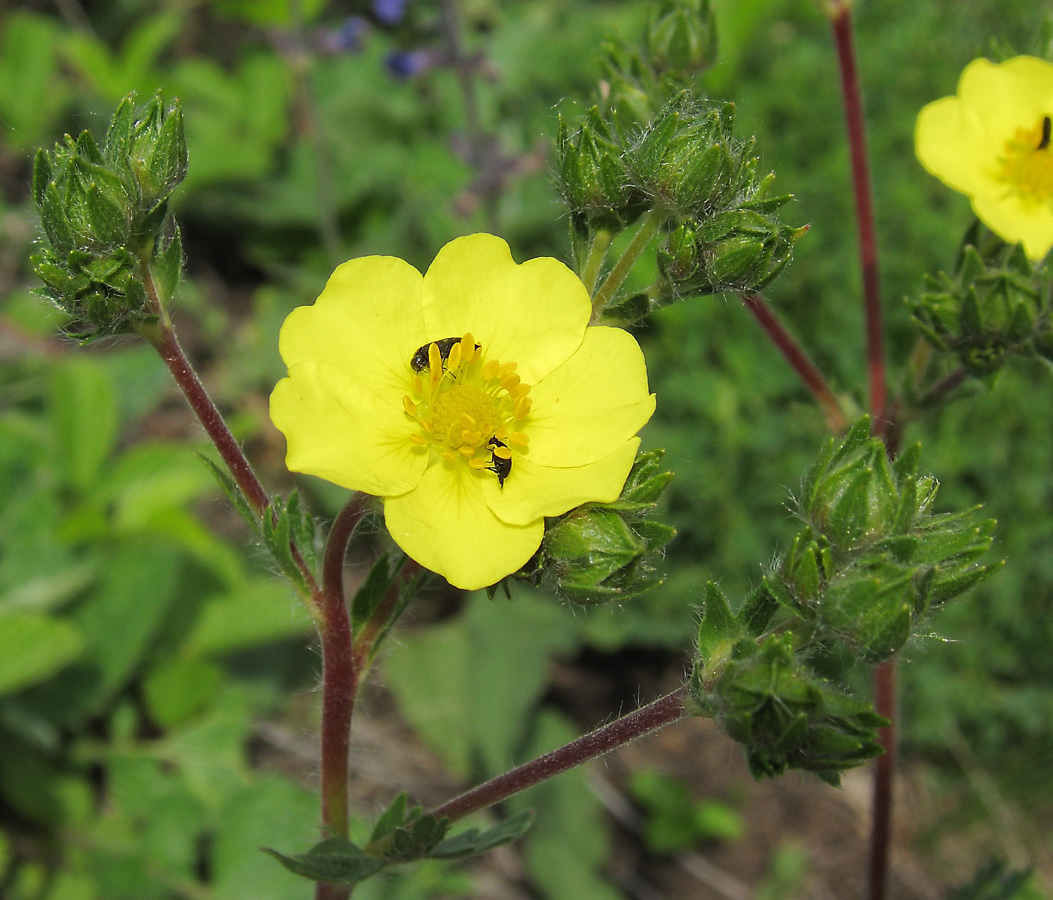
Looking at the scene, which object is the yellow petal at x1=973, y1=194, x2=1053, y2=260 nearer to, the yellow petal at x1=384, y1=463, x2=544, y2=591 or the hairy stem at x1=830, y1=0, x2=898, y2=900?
the hairy stem at x1=830, y1=0, x2=898, y2=900

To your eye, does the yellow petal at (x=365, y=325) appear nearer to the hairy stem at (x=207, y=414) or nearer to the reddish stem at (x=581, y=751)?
the hairy stem at (x=207, y=414)

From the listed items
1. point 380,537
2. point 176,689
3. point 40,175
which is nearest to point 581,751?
point 40,175

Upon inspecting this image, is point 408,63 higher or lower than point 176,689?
higher

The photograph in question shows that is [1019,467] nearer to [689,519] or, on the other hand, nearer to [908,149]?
[689,519]

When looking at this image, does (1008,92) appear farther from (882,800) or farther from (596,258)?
(882,800)

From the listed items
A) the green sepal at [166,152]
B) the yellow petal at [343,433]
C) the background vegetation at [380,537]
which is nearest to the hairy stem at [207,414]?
the green sepal at [166,152]

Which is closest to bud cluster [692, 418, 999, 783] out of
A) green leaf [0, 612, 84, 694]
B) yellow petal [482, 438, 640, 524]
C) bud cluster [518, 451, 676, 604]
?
bud cluster [518, 451, 676, 604]

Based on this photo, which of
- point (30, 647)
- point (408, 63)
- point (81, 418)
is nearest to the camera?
point (30, 647)
